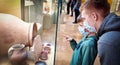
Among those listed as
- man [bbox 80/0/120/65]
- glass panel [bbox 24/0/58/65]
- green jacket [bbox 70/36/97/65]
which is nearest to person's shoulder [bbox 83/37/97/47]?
green jacket [bbox 70/36/97/65]

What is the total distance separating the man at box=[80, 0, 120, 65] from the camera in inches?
29.2

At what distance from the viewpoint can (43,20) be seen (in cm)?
190

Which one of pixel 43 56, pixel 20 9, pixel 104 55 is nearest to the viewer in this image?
pixel 104 55

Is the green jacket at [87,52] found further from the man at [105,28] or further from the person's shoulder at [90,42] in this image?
the man at [105,28]

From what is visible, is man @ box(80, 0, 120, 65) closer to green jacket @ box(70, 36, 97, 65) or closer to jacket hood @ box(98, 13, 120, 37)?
jacket hood @ box(98, 13, 120, 37)

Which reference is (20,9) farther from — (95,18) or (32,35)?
(95,18)

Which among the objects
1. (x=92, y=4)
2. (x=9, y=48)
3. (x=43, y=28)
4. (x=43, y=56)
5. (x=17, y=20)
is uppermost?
(x=92, y=4)

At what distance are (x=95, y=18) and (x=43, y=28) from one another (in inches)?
37.4

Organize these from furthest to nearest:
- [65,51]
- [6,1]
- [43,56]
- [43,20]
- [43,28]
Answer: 1. [65,51]
2. [43,20]
3. [43,28]
4. [43,56]
5. [6,1]

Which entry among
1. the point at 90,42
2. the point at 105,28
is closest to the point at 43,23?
the point at 90,42

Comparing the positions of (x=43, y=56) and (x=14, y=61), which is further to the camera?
(x=43, y=56)

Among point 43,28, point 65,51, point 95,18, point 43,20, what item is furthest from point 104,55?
point 65,51

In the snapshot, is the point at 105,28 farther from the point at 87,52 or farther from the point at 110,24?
the point at 87,52

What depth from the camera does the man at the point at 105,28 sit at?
742mm
